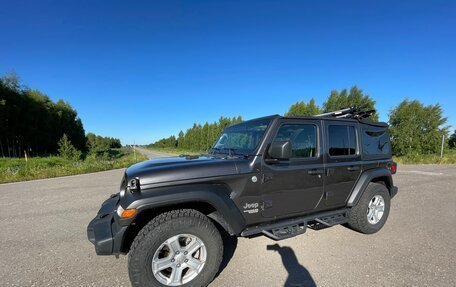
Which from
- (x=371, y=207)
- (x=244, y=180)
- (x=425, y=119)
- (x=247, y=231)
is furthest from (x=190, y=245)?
(x=425, y=119)

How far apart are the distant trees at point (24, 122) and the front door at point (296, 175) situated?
33142 millimetres

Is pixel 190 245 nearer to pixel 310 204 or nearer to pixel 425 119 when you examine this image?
pixel 310 204

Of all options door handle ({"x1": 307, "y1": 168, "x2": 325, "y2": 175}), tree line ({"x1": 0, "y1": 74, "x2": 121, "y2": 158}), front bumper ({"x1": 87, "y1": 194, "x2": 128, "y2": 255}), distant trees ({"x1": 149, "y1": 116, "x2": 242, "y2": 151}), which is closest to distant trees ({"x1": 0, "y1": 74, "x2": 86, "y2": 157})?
tree line ({"x1": 0, "y1": 74, "x2": 121, "y2": 158})

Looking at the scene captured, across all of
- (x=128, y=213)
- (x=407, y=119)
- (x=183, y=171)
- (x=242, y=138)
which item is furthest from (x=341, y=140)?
(x=407, y=119)

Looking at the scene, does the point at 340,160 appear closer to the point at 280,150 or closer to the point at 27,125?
the point at 280,150

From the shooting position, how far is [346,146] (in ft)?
11.9

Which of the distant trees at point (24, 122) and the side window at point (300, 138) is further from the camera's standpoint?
the distant trees at point (24, 122)

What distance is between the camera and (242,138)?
336cm

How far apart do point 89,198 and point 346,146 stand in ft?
23.6

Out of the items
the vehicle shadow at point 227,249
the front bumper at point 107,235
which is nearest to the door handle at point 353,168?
the vehicle shadow at point 227,249

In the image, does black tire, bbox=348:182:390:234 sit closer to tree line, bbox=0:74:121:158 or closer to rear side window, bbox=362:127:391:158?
rear side window, bbox=362:127:391:158

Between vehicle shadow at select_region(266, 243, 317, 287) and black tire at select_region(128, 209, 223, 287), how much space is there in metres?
0.93

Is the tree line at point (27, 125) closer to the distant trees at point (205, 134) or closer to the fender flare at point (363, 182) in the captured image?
the distant trees at point (205, 134)

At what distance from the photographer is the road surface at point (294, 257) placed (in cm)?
265
